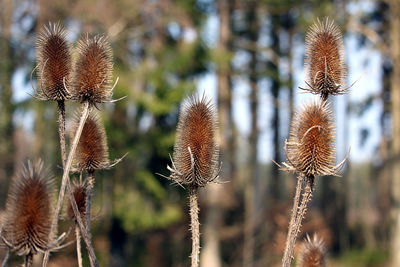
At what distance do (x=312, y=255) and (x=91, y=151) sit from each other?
5.64ft

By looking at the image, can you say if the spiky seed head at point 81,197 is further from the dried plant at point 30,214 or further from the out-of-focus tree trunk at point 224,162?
the out-of-focus tree trunk at point 224,162

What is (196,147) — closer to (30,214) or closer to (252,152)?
(30,214)

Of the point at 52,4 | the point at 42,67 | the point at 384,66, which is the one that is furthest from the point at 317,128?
the point at 384,66

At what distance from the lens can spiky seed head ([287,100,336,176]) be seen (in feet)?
10.4

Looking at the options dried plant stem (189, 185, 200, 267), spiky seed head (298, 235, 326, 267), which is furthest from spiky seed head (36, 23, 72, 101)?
spiky seed head (298, 235, 326, 267)

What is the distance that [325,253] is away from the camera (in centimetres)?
391

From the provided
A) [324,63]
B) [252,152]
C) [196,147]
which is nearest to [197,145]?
[196,147]

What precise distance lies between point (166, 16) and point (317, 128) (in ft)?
50.6

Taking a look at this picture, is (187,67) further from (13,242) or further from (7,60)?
(13,242)

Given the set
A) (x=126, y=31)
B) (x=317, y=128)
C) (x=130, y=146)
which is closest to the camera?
(x=317, y=128)

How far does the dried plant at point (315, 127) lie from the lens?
317 centimetres

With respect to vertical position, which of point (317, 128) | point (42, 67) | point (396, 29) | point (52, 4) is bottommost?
point (317, 128)

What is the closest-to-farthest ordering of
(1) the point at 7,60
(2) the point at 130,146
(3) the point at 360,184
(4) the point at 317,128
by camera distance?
1. (4) the point at 317,128
2. (2) the point at 130,146
3. (1) the point at 7,60
4. (3) the point at 360,184

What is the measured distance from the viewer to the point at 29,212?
2.66 metres
